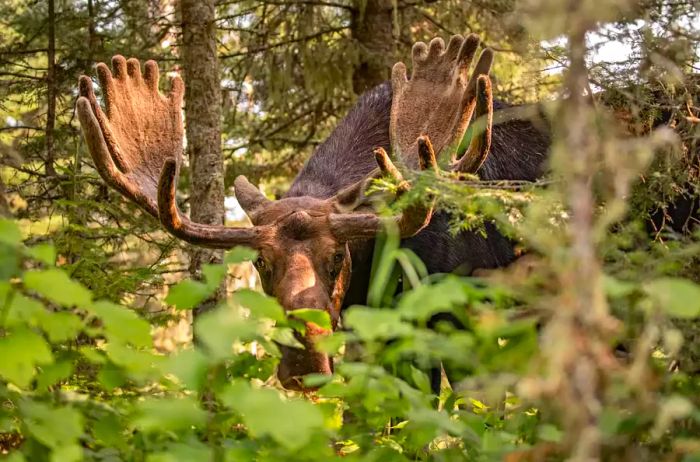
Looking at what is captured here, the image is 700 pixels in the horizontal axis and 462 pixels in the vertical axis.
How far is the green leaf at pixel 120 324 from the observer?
273 centimetres

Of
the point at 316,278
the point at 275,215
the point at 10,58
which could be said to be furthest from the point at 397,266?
the point at 10,58

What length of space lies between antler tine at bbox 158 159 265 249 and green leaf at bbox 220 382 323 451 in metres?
3.77

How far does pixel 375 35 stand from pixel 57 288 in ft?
27.0

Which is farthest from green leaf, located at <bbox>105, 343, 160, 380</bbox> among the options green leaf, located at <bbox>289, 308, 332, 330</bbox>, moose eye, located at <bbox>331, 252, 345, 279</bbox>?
moose eye, located at <bbox>331, 252, 345, 279</bbox>

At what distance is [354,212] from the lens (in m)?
6.49

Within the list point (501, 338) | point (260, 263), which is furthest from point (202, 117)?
point (501, 338)

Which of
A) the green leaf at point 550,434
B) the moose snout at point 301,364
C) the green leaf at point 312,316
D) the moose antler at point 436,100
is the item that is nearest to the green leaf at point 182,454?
the green leaf at point 312,316

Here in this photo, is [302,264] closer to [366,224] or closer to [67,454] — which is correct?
[366,224]

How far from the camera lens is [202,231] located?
6383mm

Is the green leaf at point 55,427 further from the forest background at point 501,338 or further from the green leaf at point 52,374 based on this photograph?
the green leaf at point 52,374

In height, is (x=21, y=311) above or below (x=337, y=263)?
above

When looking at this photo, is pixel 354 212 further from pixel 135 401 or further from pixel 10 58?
pixel 10 58

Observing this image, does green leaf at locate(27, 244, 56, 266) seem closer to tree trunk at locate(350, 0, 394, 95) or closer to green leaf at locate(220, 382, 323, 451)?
green leaf at locate(220, 382, 323, 451)

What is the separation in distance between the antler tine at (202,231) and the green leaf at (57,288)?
3335 mm
